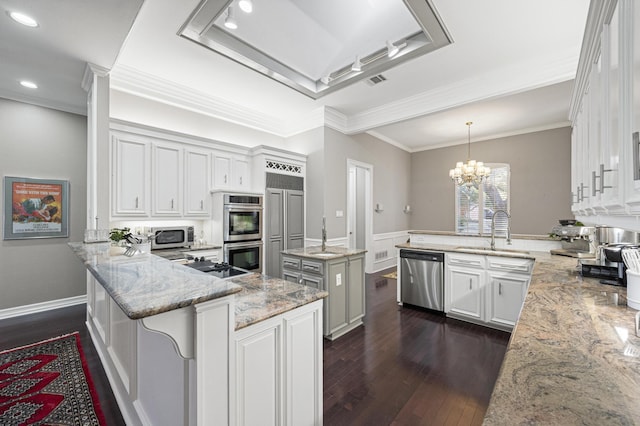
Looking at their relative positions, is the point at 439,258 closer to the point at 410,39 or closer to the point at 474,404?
the point at 474,404

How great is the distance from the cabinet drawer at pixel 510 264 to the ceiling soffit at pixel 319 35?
103 inches

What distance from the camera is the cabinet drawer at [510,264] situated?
2.94 meters

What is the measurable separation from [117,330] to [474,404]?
2.77 m

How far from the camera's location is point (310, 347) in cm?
156

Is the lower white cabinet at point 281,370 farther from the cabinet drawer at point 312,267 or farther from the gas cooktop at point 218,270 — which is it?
the cabinet drawer at point 312,267

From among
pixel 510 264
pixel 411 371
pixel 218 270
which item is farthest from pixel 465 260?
pixel 218 270

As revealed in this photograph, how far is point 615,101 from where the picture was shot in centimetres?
104

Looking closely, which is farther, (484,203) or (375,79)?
(484,203)

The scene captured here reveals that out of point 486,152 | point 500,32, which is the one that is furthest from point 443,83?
point 486,152

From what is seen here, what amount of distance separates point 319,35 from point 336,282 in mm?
2965

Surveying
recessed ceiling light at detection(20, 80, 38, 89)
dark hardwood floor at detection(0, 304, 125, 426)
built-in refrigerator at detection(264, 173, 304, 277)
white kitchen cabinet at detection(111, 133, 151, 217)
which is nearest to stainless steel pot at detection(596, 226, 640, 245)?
built-in refrigerator at detection(264, 173, 304, 277)

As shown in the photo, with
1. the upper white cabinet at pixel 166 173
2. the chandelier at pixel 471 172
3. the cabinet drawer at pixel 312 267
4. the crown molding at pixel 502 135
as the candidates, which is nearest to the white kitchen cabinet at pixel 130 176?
the upper white cabinet at pixel 166 173

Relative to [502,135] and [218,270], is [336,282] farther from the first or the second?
[502,135]

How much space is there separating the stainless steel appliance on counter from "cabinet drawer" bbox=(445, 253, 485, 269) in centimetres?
77
